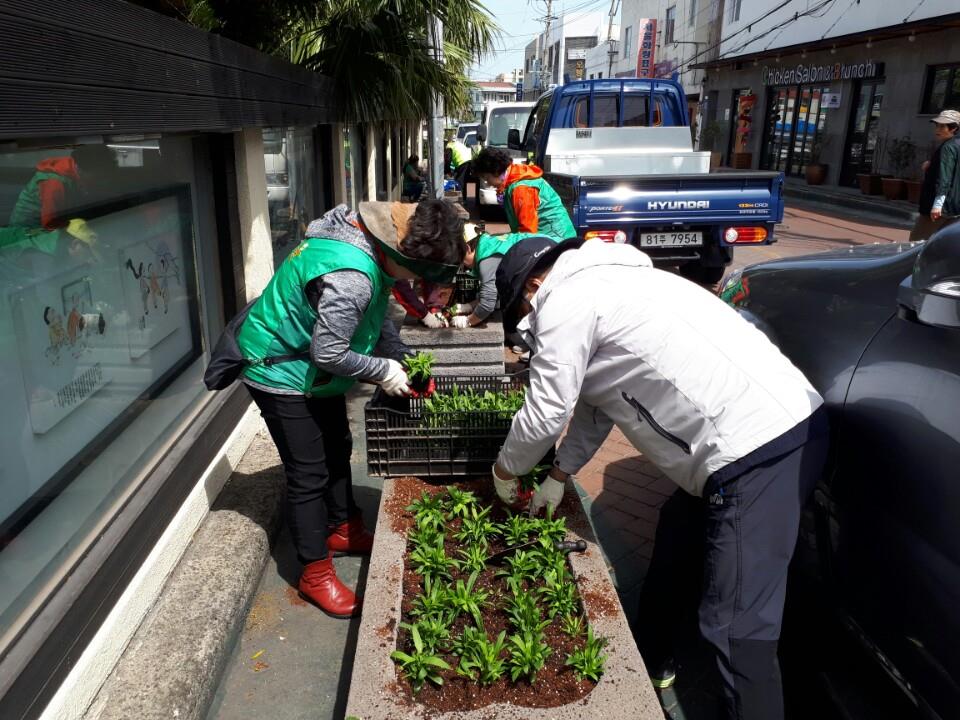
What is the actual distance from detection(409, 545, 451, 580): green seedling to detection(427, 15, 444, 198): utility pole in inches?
232

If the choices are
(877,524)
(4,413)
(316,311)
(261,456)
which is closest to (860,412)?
(877,524)

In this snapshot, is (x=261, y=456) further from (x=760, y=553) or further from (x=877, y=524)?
(x=877, y=524)

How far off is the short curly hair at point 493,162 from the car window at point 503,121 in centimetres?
1260

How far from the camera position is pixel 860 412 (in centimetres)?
Answer: 216

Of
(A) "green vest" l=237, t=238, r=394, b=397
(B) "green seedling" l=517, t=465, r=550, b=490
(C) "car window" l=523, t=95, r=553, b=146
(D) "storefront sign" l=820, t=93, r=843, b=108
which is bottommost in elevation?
(B) "green seedling" l=517, t=465, r=550, b=490

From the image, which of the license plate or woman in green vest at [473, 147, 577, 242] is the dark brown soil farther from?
the license plate

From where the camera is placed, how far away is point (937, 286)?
1.87m

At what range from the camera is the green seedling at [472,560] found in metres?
2.62

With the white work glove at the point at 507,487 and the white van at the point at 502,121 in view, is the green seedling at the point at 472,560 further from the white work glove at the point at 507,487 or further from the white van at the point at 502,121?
the white van at the point at 502,121

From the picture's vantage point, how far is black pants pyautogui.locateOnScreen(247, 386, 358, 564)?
117 inches

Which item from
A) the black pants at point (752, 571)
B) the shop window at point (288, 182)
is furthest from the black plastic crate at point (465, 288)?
the black pants at point (752, 571)

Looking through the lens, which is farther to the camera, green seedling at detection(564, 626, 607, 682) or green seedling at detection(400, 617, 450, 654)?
green seedling at detection(400, 617, 450, 654)

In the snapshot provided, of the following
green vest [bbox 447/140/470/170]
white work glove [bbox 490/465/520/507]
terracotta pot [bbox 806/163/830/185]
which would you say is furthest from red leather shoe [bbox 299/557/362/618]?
terracotta pot [bbox 806/163/830/185]

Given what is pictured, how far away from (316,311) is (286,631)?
4.70 ft
